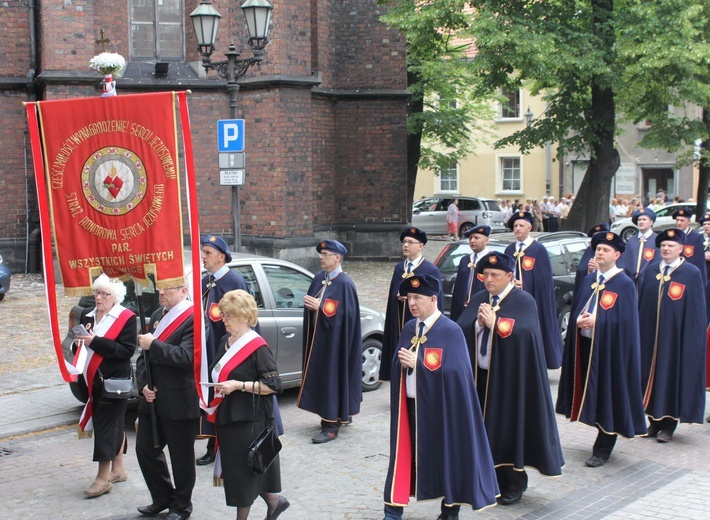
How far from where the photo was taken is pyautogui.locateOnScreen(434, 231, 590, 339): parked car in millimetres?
13500

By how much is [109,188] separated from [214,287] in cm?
212

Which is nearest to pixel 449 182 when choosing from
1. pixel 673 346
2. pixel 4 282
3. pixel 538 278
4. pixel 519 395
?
pixel 4 282

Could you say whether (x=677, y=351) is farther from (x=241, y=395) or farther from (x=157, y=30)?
(x=157, y=30)

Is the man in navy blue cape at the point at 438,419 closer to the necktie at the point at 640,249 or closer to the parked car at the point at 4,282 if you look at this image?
the necktie at the point at 640,249

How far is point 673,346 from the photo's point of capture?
9180 mm

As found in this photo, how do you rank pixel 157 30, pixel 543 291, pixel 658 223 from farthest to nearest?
1. pixel 658 223
2. pixel 157 30
3. pixel 543 291

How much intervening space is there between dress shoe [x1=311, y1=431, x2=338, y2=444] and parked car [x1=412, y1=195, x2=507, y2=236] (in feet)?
91.6

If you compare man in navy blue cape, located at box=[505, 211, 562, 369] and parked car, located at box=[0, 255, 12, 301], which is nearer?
man in navy blue cape, located at box=[505, 211, 562, 369]

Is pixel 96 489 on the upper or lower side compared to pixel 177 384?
lower

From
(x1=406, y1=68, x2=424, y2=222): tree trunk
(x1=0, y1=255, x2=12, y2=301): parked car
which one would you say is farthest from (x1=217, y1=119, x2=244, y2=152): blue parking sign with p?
(x1=406, y1=68, x2=424, y2=222): tree trunk

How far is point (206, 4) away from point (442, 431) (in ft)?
32.0

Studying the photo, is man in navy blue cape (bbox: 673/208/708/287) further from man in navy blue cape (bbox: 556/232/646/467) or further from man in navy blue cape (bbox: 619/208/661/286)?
man in navy blue cape (bbox: 556/232/646/467)

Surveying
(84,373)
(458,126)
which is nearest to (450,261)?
(84,373)

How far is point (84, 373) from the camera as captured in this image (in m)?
7.04
